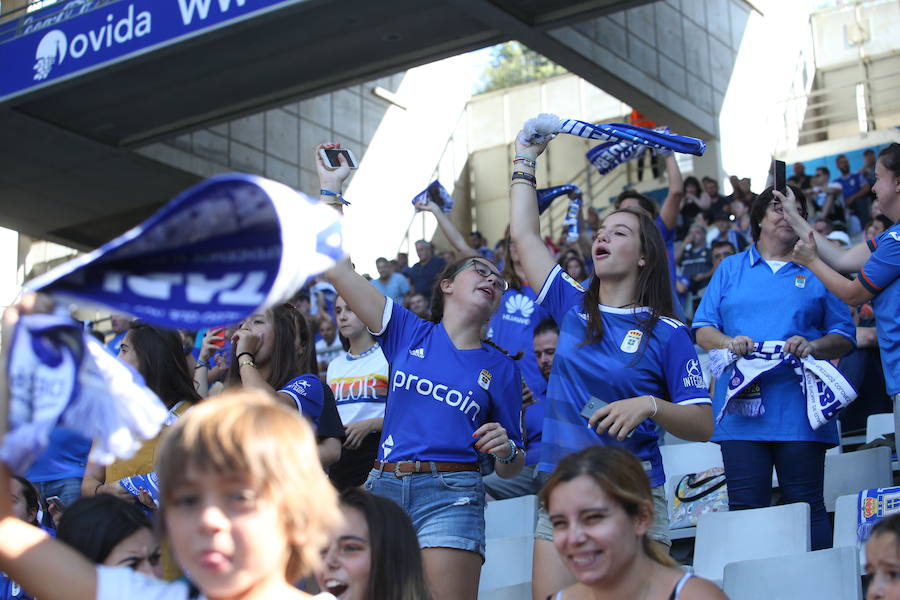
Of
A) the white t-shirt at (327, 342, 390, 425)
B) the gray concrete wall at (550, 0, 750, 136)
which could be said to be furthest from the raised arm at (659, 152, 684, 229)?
the gray concrete wall at (550, 0, 750, 136)

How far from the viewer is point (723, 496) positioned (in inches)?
181

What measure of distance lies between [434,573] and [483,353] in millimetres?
756

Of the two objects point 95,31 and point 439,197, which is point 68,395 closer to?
point 439,197

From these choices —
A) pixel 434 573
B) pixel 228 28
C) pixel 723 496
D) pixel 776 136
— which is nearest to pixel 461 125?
pixel 776 136

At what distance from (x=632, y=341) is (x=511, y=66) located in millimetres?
35665

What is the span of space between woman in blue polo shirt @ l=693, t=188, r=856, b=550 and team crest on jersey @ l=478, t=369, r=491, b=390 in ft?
3.42

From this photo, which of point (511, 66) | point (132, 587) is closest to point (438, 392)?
point (132, 587)

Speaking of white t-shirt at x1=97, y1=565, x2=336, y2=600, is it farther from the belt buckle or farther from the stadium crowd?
the belt buckle

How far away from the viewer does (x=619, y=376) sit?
3.16 metres

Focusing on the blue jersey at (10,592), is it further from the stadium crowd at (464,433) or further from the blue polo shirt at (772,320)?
the blue polo shirt at (772,320)

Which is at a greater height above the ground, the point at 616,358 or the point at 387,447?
the point at 616,358

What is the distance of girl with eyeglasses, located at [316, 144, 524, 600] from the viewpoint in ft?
10.6

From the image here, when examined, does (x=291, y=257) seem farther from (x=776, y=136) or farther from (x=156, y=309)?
(x=776, y=136)

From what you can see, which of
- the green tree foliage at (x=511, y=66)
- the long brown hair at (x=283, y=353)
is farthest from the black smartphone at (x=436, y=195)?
the green tree foliage at (x=511, y=66)
